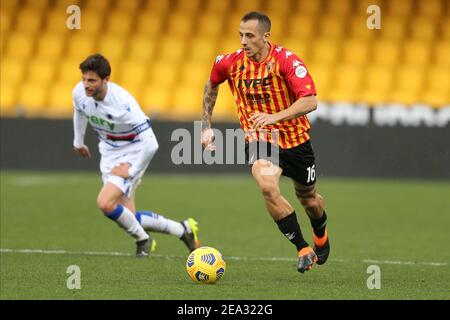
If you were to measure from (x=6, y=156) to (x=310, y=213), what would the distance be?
10729 mm

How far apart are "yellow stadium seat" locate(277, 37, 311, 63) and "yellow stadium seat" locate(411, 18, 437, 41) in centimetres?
242

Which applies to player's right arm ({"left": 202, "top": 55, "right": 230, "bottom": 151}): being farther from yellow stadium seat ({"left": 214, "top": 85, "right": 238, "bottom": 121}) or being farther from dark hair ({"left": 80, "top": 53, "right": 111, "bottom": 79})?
yellow stadium seat ({"left": 214, "top": 85, "right": 238, "bottom": 121})

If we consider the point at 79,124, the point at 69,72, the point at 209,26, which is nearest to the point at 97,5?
the point at 69,72

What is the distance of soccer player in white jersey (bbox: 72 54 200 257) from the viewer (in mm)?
9359

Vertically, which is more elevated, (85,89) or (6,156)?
(85,89)

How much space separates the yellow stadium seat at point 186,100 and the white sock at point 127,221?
10.3 m

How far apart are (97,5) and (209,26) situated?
8.43 feet

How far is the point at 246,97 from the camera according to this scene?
27.5ft

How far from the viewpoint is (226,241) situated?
1090cm

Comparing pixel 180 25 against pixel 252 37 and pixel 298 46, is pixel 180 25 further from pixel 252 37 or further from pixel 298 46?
pixel 252 37

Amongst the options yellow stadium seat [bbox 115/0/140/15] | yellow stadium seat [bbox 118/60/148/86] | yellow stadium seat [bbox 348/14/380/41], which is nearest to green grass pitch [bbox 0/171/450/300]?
yellow stadium seat [bbox 118/60/148/86]
